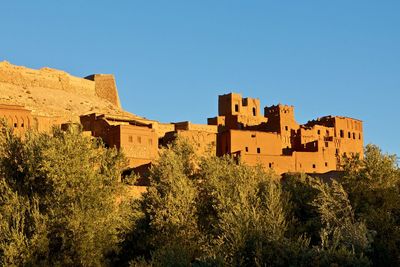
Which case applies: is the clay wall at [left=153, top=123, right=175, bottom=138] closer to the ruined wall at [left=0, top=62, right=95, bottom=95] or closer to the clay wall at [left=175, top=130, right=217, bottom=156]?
the clay wall at [left=175, top=130, right=217, bottom=156]

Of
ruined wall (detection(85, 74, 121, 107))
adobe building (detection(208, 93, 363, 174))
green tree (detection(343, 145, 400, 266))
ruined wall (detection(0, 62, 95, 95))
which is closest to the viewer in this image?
green tree (detection(343, 145, 400, 266))

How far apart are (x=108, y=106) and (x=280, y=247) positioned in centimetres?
7069

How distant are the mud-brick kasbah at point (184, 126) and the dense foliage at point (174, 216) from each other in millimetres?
11521

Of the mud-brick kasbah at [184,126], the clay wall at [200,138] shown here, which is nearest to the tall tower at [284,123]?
the mud-brick kasbah at [184,126]

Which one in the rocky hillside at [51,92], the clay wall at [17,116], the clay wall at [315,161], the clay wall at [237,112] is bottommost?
the clay wall at [315,161]

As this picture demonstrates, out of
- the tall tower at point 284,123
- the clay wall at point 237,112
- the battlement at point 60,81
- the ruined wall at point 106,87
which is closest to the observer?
the tall tower at point 284,123

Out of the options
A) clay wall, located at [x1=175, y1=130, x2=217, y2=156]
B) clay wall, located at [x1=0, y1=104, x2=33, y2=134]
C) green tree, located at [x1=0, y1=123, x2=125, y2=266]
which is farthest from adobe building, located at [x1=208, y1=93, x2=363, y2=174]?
green tree, located at [x1=0, y1=123, x2=125, y2=266]

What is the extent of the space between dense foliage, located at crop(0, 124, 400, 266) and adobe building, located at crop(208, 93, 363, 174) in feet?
80.3

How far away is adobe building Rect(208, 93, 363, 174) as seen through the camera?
62281 mm

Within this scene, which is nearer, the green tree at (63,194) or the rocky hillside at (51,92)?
the green tree at (63,194)

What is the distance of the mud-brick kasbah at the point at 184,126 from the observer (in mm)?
57375

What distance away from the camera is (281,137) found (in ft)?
228

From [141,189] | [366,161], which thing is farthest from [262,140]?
Answer: [366,161]

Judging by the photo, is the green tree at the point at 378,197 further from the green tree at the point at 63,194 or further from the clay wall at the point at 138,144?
the clay wall at the point at 138,144
